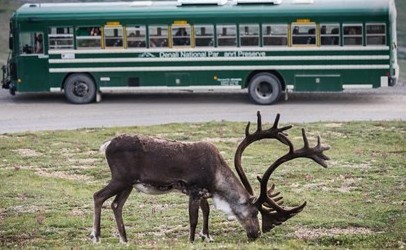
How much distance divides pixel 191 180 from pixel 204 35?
1796 cm

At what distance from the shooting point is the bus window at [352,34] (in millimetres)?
31516

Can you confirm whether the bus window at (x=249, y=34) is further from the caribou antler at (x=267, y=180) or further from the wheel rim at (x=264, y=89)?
the caribou antler at (x=267, y=180)

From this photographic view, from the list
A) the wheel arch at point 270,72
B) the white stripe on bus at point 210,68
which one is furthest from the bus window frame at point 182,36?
the wheel arch at point 270,72

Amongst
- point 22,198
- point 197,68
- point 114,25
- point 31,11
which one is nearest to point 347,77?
point 197,68

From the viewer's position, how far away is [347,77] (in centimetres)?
3159

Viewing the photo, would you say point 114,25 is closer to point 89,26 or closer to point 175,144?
point 89,26

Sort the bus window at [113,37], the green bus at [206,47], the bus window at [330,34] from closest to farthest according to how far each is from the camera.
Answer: the green bus at [206,47]
the bus window at [330,34]
the bus window at [113,37]

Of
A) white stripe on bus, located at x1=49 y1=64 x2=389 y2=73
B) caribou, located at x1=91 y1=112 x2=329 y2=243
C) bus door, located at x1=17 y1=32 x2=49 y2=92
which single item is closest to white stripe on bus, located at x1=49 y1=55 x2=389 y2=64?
white stripe on bus, located at x1=49 y1=64 x2=389 y2=73

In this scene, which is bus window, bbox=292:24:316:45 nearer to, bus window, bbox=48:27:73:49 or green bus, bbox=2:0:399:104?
green bus, bbox=2:0:399:104

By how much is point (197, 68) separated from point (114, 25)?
295 cm

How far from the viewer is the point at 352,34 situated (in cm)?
3159

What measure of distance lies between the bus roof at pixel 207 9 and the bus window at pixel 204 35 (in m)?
0.44

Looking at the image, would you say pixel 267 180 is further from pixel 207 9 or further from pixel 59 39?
pixel 59 39

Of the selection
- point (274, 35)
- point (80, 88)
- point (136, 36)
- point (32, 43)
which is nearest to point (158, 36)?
point (136, 36)
